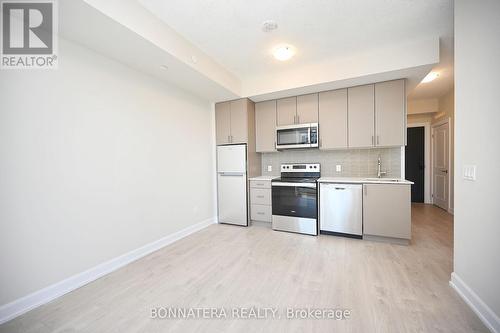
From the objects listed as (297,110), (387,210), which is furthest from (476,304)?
(297,110)

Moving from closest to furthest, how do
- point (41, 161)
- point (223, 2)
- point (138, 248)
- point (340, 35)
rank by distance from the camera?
point (41, 161), point (223, 2), point (340, 35), point (138, 248)

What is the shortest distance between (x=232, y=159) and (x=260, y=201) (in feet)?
3.04

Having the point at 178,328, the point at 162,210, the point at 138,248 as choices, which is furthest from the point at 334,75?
the point at 138,248

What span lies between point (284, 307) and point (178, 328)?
80 centimetres

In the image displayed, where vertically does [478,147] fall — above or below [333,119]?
below

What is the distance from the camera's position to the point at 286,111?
11.8ft

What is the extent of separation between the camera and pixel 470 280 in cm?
157

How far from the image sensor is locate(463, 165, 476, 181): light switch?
59.5 inches

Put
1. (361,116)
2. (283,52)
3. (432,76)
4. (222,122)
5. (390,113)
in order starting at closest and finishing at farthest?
1. (283,52)
2. (390,113)
3. (361,116)
4. (432,76)
5. (222,122)

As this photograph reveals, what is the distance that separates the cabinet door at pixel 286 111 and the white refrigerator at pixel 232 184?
835 mm

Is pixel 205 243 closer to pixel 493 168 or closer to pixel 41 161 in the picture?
pixel 41 161

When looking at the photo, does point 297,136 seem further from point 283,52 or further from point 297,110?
point 283,52

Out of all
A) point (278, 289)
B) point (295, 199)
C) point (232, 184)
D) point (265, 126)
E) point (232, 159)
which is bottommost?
point (278, 289)

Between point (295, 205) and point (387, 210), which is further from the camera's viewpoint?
point (295, 205)
